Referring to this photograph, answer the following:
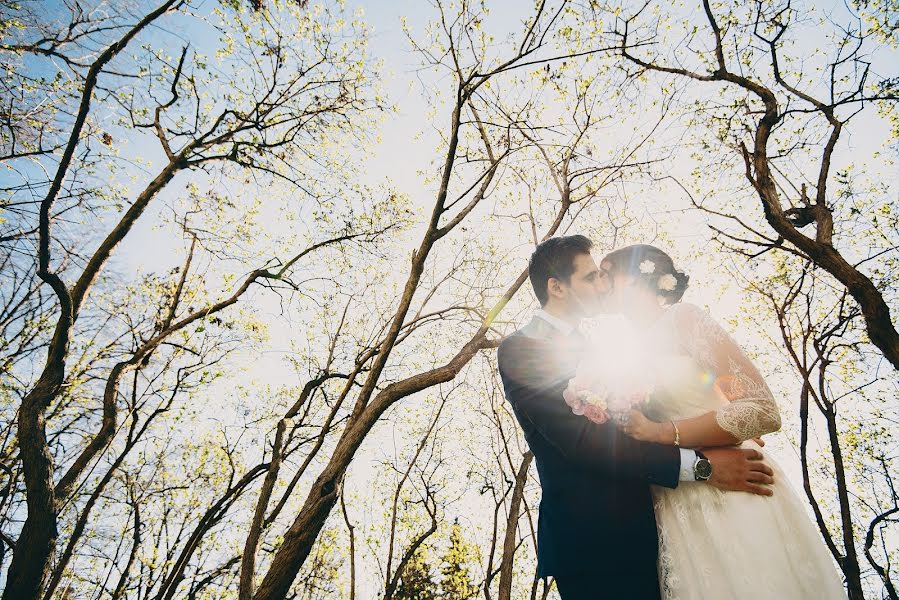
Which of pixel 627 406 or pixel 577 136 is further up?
pixel 577 136

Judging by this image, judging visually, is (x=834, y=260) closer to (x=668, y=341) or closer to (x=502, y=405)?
(x=668, y=341)

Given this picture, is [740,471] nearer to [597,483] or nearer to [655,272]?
[597,483]

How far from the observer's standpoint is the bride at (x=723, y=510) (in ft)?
5.21

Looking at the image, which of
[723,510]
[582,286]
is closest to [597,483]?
[723,510]

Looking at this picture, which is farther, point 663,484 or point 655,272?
point 655,272

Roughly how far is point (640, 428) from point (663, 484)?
22cm

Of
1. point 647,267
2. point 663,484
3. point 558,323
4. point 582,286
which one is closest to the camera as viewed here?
point 663,484

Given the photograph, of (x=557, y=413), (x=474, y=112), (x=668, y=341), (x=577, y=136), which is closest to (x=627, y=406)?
(x=557, y=413)

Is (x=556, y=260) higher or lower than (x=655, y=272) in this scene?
lower

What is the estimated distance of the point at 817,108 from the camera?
731cm

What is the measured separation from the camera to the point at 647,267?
103 inches

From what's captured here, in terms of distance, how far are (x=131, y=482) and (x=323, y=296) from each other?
8714 millimetres

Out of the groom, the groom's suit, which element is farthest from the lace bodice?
the groom's suit

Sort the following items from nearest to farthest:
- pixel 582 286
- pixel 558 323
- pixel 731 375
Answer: pixel 731 375
pixel 558 323
pixel 582 286
